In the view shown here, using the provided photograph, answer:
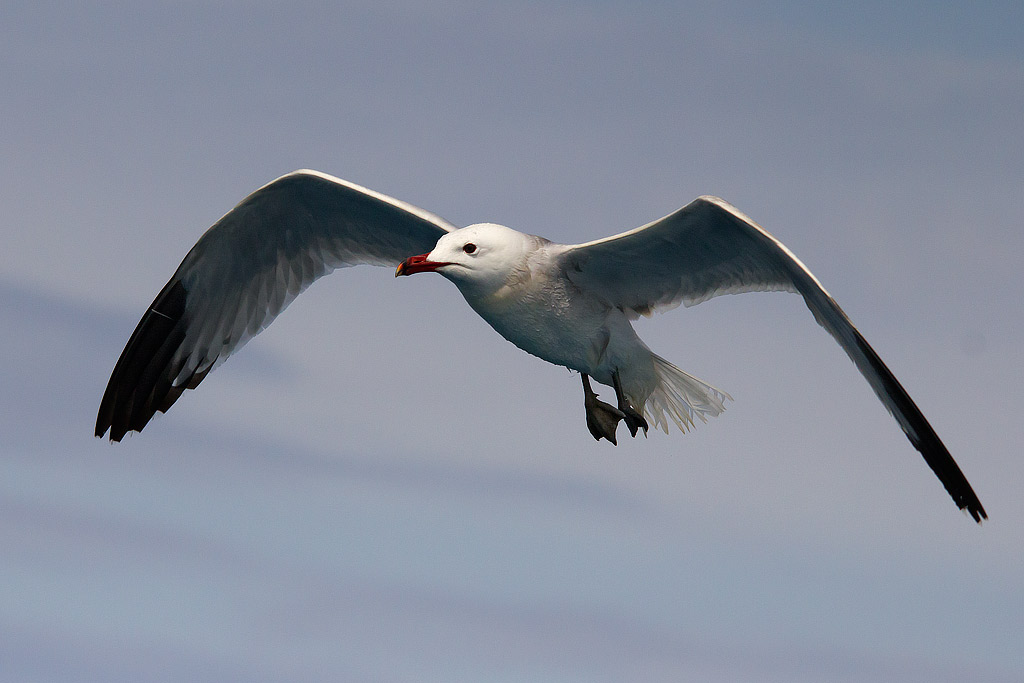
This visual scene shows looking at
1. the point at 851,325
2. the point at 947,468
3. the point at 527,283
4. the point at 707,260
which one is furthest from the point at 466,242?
Result: the point at 947,468

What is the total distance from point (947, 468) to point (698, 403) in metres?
2.61

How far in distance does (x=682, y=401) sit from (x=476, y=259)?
254 cm

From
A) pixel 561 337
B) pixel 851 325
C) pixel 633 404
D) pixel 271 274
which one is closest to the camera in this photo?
pixel 851 325

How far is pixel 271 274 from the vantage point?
11.1 m

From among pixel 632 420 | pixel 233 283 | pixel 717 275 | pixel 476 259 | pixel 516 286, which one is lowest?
pixel 632 420

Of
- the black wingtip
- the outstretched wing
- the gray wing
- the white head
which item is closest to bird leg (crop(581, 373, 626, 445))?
the outstretched wing

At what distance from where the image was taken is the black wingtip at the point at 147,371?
438 inches

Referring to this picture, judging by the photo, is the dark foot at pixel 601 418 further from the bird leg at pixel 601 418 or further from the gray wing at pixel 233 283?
the gray wing at pixel 233 283

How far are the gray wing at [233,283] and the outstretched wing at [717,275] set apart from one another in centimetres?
185

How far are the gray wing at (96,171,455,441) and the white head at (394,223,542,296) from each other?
1631 mm

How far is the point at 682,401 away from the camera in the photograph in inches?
412

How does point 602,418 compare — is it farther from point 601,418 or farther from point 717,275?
point 717,275

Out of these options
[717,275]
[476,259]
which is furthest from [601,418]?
[476,259]

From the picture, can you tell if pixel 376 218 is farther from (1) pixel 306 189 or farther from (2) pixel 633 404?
(2) pixel 633 404
